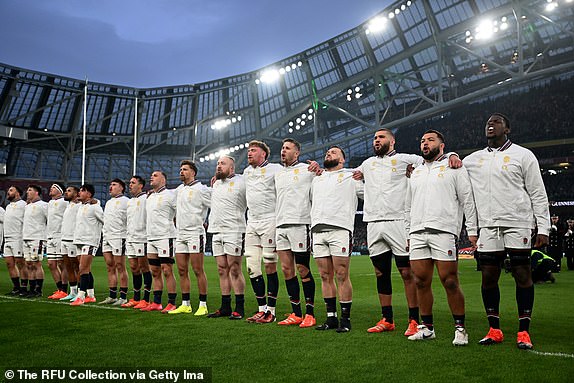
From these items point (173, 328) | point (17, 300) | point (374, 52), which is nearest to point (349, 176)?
point (173, 328)

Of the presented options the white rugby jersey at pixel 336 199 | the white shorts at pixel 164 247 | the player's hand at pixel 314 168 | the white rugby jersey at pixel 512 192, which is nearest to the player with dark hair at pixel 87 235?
the white shorts at pixel 164 247

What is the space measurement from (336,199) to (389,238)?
83 cm

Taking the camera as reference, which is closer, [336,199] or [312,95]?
[336,199]

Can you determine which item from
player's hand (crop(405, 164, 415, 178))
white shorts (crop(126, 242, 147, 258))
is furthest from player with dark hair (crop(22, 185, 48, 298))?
player's hand (crop(405, 164, 415, 178))

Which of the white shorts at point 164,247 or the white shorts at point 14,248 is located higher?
the white shorts at point 14,248

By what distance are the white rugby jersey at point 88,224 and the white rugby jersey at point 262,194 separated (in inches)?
160

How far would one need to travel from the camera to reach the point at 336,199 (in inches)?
263

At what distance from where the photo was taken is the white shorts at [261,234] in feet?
24.4

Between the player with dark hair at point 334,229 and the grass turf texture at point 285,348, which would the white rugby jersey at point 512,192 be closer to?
the grass turf texture at point 285,348

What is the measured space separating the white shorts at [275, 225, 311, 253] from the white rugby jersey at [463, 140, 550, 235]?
2228 millimetres

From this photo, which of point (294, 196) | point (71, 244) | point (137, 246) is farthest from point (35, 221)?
point (294, 196)

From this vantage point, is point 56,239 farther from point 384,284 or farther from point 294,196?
point 384,284

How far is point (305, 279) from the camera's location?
703cm

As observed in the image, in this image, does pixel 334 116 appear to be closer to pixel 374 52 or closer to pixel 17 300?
pixel 374 52
